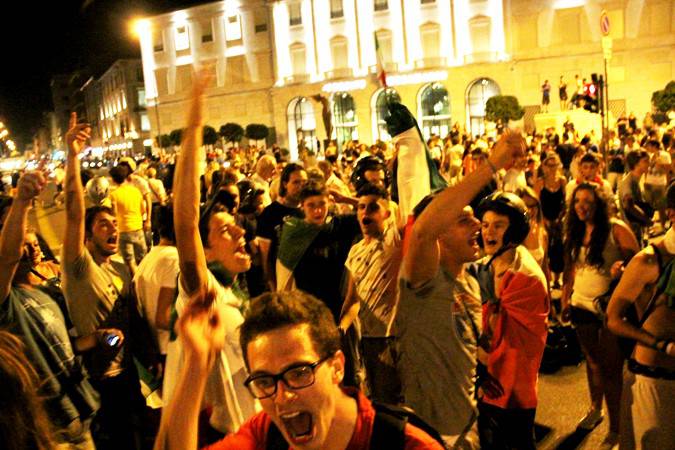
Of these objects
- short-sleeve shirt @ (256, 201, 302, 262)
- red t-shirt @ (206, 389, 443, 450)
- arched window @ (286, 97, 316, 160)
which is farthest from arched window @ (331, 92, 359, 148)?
red t-shirt @ (206, 389, 443, 450)

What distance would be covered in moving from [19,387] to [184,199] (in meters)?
1.28

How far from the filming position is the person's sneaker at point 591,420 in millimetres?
5066

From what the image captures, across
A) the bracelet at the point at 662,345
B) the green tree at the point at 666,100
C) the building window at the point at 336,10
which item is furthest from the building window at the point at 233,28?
the bracelet at the point at 662,345

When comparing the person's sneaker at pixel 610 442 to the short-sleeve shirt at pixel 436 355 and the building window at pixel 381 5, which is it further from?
the building window at pixel 381 5

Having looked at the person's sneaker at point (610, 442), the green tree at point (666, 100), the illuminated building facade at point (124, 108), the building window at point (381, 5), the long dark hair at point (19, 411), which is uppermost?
the building window at point (381, 5)

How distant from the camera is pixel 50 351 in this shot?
348 cm

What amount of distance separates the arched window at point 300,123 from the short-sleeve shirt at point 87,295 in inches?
2120

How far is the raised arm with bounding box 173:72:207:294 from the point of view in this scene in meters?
3.02

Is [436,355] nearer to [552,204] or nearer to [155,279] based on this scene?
[155,279]

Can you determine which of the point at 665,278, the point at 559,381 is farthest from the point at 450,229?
the point at 559,381

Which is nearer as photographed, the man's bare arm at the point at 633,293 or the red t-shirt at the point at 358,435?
the red t-shirt at the point at 358,435

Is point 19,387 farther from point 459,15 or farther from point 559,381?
point 459,15

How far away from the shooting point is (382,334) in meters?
4.50

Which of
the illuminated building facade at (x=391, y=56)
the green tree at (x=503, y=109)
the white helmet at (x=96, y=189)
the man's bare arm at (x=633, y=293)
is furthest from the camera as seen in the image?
the illuminated building facade at (x=391, y=56)
